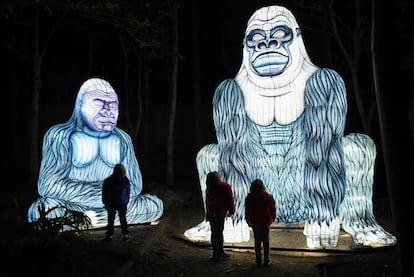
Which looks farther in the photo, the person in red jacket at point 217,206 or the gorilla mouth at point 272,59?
the gorilla mouth at point 272,59

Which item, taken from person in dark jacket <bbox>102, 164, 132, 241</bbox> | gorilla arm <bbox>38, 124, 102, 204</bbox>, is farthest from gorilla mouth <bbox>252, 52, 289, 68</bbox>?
gorilla arm <bbox>38, 124, 102, 204</bbox>

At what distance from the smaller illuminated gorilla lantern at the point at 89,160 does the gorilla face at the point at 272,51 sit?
2.73 m

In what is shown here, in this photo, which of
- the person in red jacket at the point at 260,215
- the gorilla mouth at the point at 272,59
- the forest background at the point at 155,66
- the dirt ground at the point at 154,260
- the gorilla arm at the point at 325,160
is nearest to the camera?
the dirt ground at the point at 154,260

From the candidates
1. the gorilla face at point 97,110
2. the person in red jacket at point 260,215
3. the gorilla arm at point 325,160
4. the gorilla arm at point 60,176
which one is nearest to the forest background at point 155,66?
the gorilla face at point 97,110

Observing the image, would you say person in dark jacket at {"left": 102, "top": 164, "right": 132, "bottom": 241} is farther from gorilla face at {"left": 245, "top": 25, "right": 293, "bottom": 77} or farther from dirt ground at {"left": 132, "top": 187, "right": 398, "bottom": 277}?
gorilla face at {"left": 245, "top": 25, "right": 293, "bottom": 77}

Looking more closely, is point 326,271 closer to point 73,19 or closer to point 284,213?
point 284,213

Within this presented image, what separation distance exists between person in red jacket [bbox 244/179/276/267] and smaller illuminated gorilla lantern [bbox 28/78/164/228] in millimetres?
2668

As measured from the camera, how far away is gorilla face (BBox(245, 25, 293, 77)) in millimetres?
6156

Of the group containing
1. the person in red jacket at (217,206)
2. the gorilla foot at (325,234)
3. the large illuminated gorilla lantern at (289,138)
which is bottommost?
the gorilla foot at (325,234)

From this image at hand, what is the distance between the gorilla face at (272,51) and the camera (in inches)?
242

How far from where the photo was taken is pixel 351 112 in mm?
14375

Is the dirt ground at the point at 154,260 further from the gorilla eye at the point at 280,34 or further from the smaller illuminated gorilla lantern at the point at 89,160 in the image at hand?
the gorilla eye at the point at 280,34

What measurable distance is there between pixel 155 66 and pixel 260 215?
38.7 feet

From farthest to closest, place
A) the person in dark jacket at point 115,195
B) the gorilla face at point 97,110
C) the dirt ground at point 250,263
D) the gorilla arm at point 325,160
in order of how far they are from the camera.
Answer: the gorilla face at point 97,110, the person in dark jacket at point 115,195, the gorilla arm at point 325,160, the dirt ground at point 250,263
